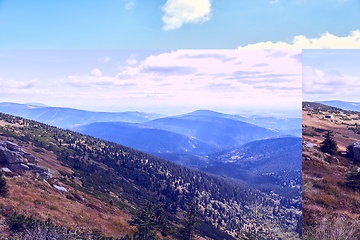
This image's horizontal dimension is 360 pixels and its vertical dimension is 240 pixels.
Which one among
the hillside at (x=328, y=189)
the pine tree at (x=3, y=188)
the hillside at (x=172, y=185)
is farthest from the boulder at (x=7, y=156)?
the hillside at (x=172, y=185)

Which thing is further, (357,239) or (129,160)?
(129,160)

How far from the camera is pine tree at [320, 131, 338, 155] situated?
8688 mm

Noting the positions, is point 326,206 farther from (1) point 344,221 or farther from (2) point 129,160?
(2) point 129,160

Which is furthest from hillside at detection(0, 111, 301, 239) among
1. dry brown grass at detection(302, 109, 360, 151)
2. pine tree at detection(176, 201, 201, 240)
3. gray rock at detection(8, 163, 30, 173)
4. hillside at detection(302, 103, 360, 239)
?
dry brown grass at detection(302, 109, 360, 151)

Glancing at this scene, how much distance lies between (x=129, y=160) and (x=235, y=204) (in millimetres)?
66045

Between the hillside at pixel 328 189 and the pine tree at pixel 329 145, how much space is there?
6.2 inches

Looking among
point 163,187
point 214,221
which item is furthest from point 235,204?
point 163,187

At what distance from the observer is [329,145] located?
8695 millimetres

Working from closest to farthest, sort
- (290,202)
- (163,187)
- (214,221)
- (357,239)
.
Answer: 1. (357,239)
2. (214,221)
3. (163,187)
4. (290,202)

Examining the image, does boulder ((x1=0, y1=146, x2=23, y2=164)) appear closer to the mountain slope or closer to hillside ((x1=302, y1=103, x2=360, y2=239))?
hillside ((x1=302, y1=103, x2=360, y2=239))

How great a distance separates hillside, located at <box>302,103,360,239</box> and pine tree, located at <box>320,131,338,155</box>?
158mm

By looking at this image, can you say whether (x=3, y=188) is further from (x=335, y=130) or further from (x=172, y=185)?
(x=172, y=185)

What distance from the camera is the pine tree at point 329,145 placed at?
869 cm

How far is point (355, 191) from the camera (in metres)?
8.32
